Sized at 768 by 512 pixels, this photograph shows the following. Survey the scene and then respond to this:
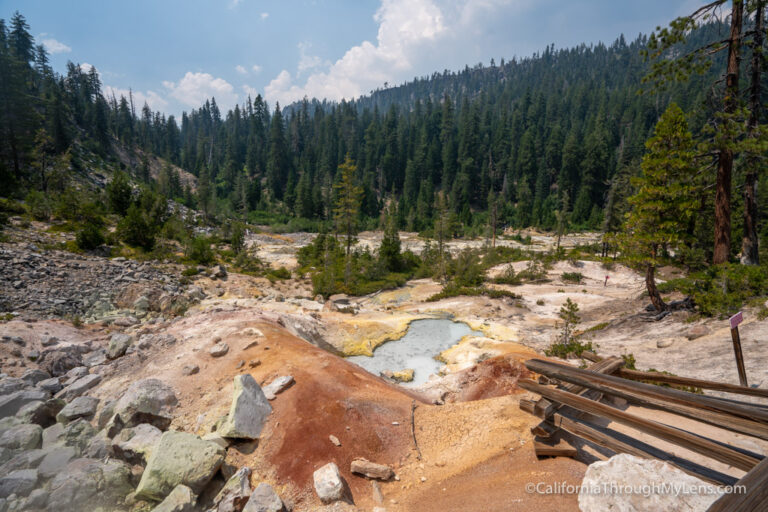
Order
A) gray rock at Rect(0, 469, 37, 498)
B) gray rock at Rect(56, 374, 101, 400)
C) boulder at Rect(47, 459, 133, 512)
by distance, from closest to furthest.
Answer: boulder at Rect(47, 459, 133, 512) → gray rock at Rect(0, 469, 37, 498) → gray rock at Rect(56, 374, 101, 400)

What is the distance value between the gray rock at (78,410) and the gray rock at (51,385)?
1515 mm

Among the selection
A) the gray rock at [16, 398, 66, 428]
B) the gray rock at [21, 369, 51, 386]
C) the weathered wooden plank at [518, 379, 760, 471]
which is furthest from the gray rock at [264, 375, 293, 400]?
the gray rock at [21, 369, 51, 386]

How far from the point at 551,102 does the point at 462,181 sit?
47.7 metres

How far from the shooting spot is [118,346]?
8258 millimetres

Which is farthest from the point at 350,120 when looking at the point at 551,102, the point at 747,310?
the point at 747,310

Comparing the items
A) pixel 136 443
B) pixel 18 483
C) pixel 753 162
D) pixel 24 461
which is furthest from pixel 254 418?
pixel 753 162

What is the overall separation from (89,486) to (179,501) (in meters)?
1.28

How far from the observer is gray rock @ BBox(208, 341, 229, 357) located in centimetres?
761

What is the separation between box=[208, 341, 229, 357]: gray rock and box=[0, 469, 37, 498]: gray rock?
345cm

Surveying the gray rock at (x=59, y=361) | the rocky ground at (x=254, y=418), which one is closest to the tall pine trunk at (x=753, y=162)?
the rocky ground at (x=254, y=418)

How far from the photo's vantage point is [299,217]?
7119 centimetres

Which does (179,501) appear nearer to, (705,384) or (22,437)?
(22,437)

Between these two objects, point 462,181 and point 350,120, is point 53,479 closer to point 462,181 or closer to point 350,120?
point 462,181

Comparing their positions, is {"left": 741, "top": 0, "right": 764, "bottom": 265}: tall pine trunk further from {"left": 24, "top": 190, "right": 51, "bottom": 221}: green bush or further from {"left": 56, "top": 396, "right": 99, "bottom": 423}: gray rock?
{"left": 24, "top": 190, "right": 51, "bottom": 221}: green bush
